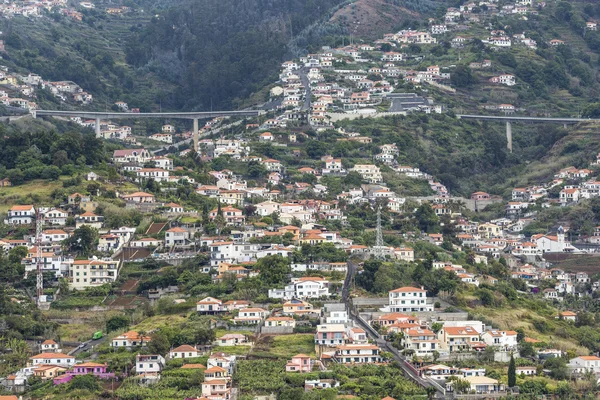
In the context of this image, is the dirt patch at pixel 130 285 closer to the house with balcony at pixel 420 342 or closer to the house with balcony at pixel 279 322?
the house with balcony at pixel 279 322

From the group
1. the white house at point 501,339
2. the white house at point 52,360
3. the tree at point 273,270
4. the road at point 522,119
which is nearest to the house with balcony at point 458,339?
the white house at point 501,339

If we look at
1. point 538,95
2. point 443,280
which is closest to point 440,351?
point 443,280

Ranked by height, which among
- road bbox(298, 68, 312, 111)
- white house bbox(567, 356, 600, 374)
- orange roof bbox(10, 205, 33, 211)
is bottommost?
white house bbox(567, 356, 600, 374)

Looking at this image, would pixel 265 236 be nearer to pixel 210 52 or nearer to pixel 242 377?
pixel 242 377

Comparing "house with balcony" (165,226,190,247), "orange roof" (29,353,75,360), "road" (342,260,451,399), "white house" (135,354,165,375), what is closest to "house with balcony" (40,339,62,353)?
"orange roof" (29,353,75,360)

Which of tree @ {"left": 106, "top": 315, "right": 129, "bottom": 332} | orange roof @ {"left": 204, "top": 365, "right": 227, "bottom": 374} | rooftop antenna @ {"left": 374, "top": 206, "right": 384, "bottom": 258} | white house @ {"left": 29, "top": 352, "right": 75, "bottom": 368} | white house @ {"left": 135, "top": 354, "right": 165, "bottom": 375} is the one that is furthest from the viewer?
rooftop antenna @ {"left": 374, "top": 206, "right": 384, "bottom": 258}

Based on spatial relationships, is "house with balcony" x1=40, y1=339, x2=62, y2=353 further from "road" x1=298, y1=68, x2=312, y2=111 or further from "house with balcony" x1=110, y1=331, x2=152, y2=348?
"road" x1=298, y1=68, x2=312, y2=111
